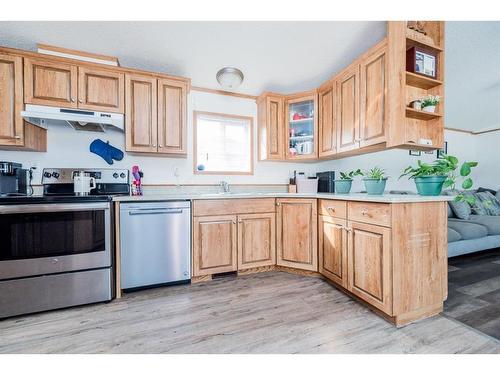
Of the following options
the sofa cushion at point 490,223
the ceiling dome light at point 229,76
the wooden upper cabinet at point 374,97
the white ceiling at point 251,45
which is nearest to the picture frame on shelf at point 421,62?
the wooden upper cabinet at point 374,97

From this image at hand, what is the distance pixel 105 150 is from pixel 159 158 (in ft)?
1.78

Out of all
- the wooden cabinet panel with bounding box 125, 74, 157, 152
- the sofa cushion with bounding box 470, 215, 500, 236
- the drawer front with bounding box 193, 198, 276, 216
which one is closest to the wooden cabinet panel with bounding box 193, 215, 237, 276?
the drawer front with bounding box 193, 198, 276, 216

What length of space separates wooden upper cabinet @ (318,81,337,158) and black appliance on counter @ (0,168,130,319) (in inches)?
92.4

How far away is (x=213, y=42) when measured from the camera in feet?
6.58

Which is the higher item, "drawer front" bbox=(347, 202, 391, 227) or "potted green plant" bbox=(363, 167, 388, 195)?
"potted green plant" bbox=(363, 167, 388, 195)

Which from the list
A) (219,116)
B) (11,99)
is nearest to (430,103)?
(219,116)

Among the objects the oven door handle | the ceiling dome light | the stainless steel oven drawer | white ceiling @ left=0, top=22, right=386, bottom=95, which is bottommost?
the stainless steel oven drawer

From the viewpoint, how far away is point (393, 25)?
176cm

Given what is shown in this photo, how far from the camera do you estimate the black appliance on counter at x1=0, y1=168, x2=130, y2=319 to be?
5.35ft

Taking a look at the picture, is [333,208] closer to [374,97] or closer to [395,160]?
[374,97]

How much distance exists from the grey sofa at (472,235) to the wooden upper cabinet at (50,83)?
14.4 feet

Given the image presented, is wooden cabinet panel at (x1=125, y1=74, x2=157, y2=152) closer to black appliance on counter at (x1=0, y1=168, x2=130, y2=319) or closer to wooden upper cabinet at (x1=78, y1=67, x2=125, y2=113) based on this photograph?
wooden upper cabinet at (x1=78, y1=67, x2=125, y2=113)

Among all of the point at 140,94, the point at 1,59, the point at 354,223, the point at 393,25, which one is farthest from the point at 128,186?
the point at 393,25

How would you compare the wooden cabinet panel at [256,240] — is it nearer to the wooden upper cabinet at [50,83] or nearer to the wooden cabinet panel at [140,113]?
the wooden cabinet panel at [140,113]
